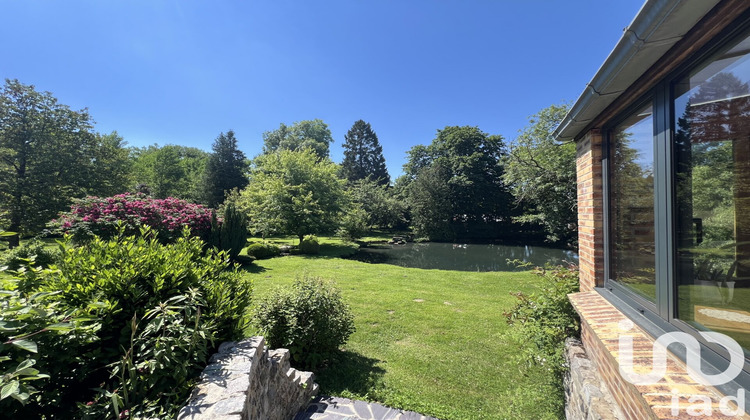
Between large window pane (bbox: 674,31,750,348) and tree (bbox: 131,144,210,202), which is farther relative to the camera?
tree (bbox: 131,144,210,202)

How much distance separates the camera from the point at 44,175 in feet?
44.9

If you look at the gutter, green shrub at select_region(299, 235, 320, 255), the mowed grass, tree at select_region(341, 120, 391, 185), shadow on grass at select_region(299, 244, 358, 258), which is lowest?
the mowed grass

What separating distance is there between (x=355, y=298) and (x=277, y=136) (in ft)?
121

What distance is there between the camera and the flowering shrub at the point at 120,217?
7102 millimetres

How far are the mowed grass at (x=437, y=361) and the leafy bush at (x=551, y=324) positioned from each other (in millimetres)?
348

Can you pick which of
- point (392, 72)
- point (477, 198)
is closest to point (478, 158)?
point (477, 198)

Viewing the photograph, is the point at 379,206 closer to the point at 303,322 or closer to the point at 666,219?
the point at 303,322

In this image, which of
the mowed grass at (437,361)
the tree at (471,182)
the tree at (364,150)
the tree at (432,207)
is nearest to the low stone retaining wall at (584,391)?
the mowed grass at (437,361)

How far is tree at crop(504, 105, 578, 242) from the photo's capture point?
13367mm

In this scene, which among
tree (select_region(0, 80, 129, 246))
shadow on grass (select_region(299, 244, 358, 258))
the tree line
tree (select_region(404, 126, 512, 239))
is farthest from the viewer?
tree (select_region(404, 126, 512, 239))

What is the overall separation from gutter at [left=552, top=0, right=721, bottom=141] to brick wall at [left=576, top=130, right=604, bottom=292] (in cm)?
57

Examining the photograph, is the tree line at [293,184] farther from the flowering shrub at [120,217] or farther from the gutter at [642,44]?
the gutter at [642,44]

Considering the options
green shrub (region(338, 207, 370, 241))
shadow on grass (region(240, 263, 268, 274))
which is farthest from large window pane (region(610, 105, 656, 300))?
green shrub (region(338, 207, 370, 241))

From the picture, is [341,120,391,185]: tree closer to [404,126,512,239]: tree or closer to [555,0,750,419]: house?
[404,126,512,239]: tree
